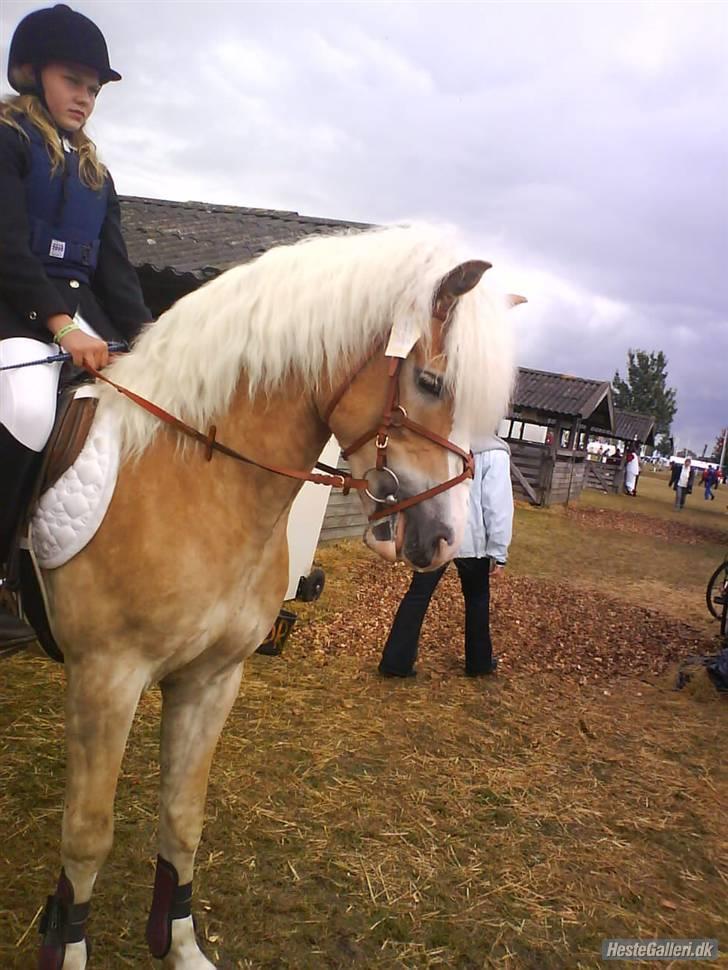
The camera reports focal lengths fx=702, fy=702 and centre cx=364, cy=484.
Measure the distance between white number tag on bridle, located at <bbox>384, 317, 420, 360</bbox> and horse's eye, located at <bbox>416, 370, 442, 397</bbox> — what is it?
69mm

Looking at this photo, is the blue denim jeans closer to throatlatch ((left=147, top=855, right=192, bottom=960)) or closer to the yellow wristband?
throatlatch ((left=147, top=855, right=192, bottom=960))

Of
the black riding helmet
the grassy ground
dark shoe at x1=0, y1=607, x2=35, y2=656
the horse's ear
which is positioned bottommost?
the grassy ground

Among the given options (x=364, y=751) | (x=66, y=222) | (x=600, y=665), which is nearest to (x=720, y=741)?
(x=600, y=665)

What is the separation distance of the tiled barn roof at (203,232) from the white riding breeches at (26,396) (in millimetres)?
5488

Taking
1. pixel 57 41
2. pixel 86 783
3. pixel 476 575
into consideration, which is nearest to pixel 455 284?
pixel 57 41

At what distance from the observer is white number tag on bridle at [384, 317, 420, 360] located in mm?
1826

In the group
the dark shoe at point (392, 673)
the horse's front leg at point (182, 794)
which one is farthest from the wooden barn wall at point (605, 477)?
the horse's front leg at point (182, 794)

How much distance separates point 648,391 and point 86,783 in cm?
7934

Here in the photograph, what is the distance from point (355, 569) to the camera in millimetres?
9031

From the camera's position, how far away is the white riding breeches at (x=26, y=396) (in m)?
2.00

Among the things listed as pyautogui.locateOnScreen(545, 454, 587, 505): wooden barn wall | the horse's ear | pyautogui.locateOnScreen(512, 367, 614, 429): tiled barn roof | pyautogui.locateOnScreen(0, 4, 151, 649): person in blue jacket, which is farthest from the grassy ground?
pyautogui.locateOnScreen(512, 367, 614, 429): tiled barn roof

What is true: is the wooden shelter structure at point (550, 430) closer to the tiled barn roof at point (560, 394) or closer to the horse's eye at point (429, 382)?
the tiled barn roof at point (560, 394)

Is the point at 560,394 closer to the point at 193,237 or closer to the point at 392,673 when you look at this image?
the point at 193,237

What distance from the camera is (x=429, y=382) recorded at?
1853 millimetres
